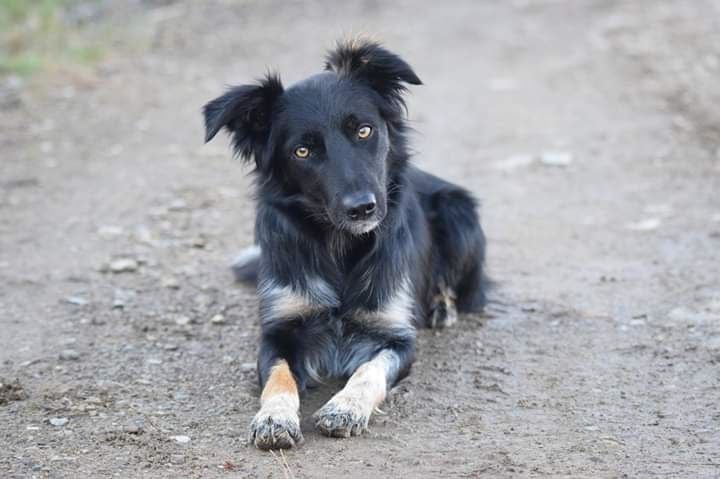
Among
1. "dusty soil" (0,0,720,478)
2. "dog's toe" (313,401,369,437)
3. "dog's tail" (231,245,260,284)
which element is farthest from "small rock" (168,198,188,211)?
"dog's toe" (313,401,369,437)

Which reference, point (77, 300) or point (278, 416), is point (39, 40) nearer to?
point (77, 300)

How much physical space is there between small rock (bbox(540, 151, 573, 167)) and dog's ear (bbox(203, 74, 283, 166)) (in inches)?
174

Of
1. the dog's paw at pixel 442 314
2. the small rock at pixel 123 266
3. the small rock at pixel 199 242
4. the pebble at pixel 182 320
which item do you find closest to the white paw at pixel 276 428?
the pebble at pixel 182 320

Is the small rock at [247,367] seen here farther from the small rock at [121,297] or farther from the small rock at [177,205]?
the small rock at [177,205]

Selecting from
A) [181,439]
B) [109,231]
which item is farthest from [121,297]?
[181,439]

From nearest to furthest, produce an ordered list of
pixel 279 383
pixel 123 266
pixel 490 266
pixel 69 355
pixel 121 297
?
pixel 279 383, pixel 69 355, pixel 121 297, pixel 123 266, pixel 490 266

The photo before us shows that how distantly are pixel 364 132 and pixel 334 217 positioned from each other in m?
0.50

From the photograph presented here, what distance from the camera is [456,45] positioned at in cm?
1383

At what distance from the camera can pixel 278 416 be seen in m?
4.56

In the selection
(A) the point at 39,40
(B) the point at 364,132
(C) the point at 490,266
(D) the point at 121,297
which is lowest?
(D) the point at 121,297

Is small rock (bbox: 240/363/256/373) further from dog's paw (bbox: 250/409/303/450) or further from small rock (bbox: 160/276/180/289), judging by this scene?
small rock (bbox: 160/276/180/289)

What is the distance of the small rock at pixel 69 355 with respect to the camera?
5.65 metres

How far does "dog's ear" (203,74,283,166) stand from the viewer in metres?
5.18

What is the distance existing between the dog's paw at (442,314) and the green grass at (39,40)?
7.49m
